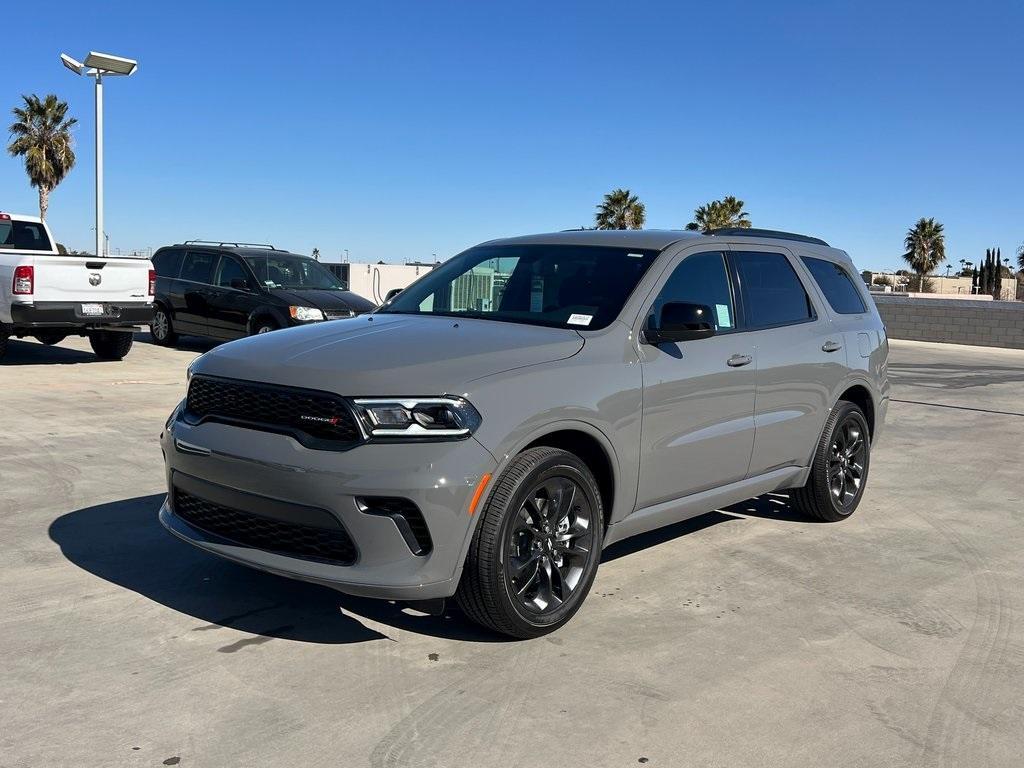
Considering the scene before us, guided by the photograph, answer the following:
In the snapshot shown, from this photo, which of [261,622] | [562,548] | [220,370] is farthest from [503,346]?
[261,622]

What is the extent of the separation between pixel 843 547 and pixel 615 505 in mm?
2089

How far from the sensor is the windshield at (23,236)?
48.6 feet

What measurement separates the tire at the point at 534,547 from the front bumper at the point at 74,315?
413 inches

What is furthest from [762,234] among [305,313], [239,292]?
[239,292]

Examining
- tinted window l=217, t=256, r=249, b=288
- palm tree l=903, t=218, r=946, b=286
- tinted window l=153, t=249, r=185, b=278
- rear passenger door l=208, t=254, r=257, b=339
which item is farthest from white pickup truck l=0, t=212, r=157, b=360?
palm tree l=903, t=218, r=946, b=286

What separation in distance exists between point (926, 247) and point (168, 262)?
7419 cm

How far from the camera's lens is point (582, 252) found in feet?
17.8

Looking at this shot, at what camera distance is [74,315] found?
13.1m

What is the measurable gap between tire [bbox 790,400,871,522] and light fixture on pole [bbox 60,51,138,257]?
19.7 meters

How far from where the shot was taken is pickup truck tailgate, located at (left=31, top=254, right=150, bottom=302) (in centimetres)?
1279

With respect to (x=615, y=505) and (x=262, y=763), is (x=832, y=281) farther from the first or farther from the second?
(x=262, y=763)

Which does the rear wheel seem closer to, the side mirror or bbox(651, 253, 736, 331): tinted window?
bbox(651, 253, 736, 331): tinted window

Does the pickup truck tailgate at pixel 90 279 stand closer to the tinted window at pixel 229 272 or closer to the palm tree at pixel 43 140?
the tinted window at pixel 229 272

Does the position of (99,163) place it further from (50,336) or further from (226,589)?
(226,589)
